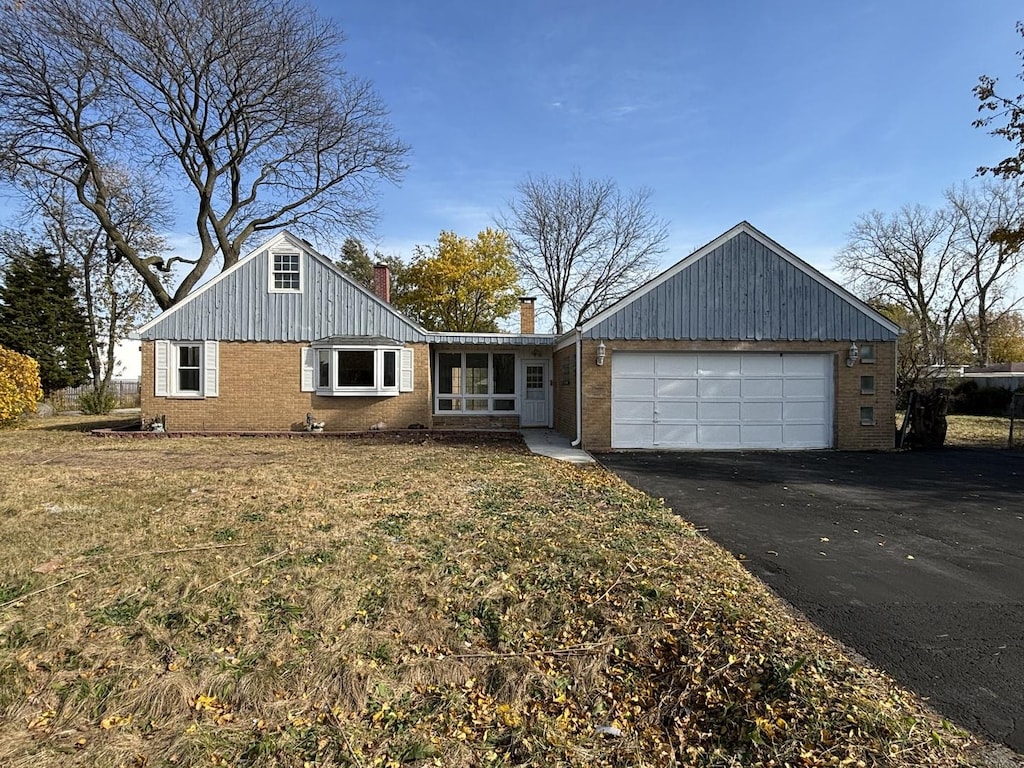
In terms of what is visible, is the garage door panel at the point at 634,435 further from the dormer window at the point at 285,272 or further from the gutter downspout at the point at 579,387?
the dormer window at the point at 285,272

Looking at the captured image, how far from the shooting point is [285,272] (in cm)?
1546

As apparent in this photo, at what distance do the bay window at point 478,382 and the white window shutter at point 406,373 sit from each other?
149 centimetres

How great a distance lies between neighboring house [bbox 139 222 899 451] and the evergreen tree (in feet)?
50.4

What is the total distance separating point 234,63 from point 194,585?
22.3 m

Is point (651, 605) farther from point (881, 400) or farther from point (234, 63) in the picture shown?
point (234, 63)

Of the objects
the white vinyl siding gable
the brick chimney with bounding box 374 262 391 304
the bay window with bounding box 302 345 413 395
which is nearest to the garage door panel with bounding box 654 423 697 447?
the bay window with bounding box 302 345 413 395

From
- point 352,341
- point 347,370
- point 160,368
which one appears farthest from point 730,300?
point 160,368

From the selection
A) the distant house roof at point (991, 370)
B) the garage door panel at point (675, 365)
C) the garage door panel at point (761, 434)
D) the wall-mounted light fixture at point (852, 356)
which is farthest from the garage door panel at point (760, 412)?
the distant house roof at point (991, 370)

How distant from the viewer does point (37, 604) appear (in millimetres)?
3938

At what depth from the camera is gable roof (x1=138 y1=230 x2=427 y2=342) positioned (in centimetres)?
1522

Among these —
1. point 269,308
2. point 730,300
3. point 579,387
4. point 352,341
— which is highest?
point 269,308

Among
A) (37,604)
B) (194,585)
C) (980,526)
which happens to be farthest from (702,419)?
(37,604)

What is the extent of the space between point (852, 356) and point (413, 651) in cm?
1254

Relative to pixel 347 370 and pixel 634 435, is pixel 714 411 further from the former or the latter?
pixel 347 370
